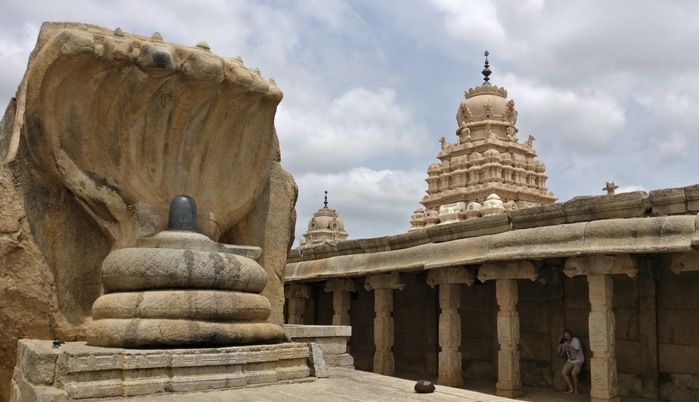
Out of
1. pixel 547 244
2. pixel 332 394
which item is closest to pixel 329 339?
pixel 332 394

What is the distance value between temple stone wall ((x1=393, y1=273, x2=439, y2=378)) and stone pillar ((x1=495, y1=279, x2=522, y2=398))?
3.61 m

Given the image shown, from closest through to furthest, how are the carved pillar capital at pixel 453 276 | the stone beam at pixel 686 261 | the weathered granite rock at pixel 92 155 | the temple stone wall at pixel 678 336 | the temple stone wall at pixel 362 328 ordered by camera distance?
the weathered granite rock at pixel 92 155, the stone beam at pixel 686 261, the temple stone wall at pixel 678 336, the carved pillar capital at pixel 453 276, the temple stone wall at pixel 362 328

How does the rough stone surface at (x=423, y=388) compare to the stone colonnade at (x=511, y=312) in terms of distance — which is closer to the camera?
the rough stone surface at (x=423, y=388)

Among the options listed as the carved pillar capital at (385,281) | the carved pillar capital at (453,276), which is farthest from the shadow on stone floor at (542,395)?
the carved pillar capital at (385,281)

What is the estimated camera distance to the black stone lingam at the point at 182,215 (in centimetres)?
691

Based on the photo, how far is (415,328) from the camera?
16.3 metres

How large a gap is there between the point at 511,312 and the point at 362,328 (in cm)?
658

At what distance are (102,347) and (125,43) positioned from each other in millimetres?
2890

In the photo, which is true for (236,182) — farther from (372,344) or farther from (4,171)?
(372,344)

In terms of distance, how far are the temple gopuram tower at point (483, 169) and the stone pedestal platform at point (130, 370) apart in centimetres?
2382

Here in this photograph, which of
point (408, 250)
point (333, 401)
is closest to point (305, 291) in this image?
point (408, 250)

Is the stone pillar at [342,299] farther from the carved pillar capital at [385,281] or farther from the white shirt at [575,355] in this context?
the white shirt at [575,355]

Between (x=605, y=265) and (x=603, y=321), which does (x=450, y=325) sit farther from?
(x=605, y=265)

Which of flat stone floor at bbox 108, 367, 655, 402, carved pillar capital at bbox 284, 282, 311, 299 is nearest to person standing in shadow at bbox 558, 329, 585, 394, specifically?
flat stone floor at bbox 108, 367, 655, 402
